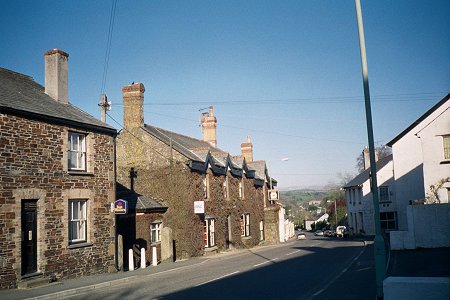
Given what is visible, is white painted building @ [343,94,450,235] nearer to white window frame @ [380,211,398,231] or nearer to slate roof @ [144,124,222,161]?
white window frame @ [380,211,398,231]

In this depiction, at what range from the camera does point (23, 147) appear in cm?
1595

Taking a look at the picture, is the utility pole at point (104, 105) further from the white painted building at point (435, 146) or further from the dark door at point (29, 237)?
the white painted building at point (435, 146)

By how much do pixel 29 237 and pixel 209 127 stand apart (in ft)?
98.1

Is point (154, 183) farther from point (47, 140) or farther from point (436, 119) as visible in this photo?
point (436, 119)

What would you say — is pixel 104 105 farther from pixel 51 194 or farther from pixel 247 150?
pixel 247 150

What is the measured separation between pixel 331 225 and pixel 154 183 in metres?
66.6

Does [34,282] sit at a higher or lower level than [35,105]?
lower

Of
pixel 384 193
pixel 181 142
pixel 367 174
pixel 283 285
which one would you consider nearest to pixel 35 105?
pixel 283 285

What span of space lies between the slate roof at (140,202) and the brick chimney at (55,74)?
6.54 meters

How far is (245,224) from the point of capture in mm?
37375

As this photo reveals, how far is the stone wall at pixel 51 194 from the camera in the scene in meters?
15.1

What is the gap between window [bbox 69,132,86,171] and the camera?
726 inches

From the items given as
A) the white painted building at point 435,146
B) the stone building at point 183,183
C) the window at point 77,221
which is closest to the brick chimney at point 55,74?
the window at point 77,221

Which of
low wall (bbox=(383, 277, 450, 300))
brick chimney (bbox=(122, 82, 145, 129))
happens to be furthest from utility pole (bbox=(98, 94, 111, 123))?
low wall (bbox=(383, 277, 450, 300))
